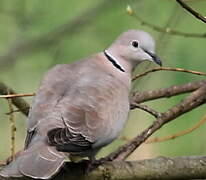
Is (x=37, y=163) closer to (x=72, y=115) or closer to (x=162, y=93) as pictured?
(x=72, y=115)

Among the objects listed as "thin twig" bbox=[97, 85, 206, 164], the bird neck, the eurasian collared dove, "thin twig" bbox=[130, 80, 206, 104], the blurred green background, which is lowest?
the blurred green background

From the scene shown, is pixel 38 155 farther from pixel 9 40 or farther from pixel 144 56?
pixel 9 40

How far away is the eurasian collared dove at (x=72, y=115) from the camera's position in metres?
2.81

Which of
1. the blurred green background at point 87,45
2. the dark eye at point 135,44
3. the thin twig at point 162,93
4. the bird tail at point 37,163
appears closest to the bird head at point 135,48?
the dark eye at point 135,44

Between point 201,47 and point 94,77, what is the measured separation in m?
3.17

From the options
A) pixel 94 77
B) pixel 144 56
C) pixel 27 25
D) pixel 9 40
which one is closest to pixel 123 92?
pixel 94 77

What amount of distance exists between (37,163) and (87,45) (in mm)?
3111

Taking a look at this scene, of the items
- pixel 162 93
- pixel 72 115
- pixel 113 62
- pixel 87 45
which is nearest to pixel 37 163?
→ pixel 72 115

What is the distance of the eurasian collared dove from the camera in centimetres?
281

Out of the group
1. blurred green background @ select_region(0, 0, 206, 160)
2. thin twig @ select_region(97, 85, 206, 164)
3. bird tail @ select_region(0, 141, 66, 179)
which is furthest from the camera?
blurred green background @ select_region(0, 0, 206, 160)

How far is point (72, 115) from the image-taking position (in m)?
2.96

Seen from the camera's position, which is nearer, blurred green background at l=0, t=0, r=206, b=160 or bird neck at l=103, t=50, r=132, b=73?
bird neck at l=103, t=50, r=132, b=73

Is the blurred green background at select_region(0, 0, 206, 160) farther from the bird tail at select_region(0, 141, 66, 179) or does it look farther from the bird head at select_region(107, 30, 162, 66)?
the bird tail at select_region(0, 141, 66, 179)

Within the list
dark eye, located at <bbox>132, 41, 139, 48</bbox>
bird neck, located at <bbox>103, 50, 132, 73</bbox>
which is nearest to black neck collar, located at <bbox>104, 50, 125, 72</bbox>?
bird neck, located at <bbox>103, 50, 132, 73</bbox>
